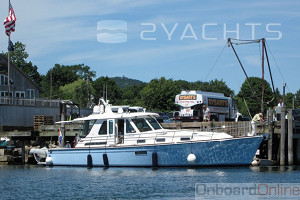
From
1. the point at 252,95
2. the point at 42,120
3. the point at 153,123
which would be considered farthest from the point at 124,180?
the point at 252,95

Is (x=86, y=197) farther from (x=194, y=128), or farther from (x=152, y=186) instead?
(x=194, y=128)

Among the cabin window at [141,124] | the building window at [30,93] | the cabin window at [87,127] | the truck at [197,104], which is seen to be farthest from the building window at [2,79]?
the cabin window at [141,124]

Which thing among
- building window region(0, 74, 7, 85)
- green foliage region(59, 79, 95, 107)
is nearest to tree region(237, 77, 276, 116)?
green foliage region(59, 79, 95, 107)

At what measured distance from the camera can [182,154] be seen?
111 feet

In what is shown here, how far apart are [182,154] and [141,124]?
129 inches

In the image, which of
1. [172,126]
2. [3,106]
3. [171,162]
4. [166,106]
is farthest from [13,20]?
[166,106]

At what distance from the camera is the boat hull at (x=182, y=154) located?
109 ft

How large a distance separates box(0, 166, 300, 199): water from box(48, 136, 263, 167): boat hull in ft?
1.41

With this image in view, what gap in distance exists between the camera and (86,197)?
25734 millimetres

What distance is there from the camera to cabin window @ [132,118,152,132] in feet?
116

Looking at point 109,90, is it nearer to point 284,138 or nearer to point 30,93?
point 30,93

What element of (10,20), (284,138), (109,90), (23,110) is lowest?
(284,138)

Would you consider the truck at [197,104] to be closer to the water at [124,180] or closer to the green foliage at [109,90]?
the water at [124,180]

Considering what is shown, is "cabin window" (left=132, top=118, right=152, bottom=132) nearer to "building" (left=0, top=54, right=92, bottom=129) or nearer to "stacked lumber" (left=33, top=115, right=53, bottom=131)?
"building" (left=0, top=54, right=92, bottom=129)
